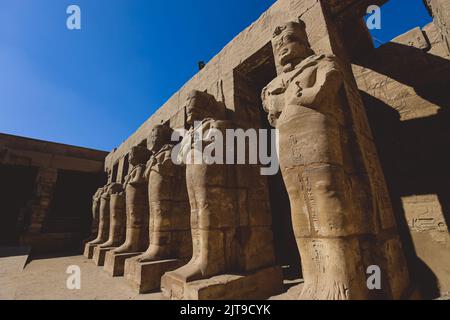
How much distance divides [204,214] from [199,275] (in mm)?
636

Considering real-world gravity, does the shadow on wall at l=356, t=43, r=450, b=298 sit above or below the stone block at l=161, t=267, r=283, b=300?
above

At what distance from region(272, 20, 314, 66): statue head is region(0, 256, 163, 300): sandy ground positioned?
3.16 metres

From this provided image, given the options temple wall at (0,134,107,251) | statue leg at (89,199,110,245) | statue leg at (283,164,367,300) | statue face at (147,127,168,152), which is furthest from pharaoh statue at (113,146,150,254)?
temple wall at (0,134,107,251)

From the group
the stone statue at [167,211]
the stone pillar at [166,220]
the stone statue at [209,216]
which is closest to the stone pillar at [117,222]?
the stone pillar at [166,220]

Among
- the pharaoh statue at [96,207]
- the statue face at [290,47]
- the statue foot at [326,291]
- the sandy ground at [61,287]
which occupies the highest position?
the statue face at [290,47]

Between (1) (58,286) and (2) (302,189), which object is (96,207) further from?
(2) (302,189)

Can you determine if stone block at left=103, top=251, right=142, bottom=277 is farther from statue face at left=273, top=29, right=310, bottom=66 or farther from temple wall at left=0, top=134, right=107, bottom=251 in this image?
temple wall at left=0, top=134, right=107, bottom=251

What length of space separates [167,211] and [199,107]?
1.78m

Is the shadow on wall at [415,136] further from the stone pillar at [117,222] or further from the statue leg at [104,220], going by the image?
the statue leg at [104,220]

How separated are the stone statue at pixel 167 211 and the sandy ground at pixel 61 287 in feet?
1.95

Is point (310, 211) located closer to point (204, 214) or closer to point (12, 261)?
point (204, 214)

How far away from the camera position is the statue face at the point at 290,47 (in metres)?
2.42

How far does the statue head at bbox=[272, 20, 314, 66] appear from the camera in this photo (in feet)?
7.97
